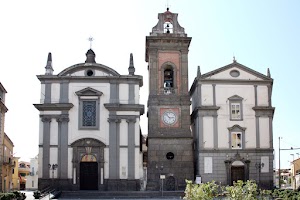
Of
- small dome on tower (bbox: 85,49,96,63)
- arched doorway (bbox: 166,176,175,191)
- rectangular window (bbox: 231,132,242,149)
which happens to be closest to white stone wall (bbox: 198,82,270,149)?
rectangular window (bbox: 231,132,242,149)

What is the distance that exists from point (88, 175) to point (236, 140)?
1344 centimetres

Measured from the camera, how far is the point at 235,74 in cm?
4500

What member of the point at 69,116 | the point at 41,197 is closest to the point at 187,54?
the point at 69,116

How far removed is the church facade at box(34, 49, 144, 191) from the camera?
42.4 meters

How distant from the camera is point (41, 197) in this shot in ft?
117

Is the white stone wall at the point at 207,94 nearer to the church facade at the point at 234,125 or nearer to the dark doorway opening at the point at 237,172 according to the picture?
the church facade at the point at 234,125

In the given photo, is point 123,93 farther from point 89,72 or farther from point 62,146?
point 62,146

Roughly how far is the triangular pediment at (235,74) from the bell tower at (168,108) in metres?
2.62

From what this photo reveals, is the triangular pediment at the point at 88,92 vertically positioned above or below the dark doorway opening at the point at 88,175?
above

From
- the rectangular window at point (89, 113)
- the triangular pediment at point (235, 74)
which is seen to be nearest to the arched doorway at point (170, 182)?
the rectangular window at point (89, 113)

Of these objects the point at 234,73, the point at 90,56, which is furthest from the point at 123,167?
the point at 234,73

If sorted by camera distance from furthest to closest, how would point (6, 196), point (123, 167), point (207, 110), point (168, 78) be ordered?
1. point (168, 78)
2. point (207, 110)
3. point (123, 167)
4. point (6, 196)

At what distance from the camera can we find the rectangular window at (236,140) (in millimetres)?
44094

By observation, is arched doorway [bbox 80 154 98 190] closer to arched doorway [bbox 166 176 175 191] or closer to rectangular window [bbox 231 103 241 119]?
arched doorway [bbox 166 176 175 191]
